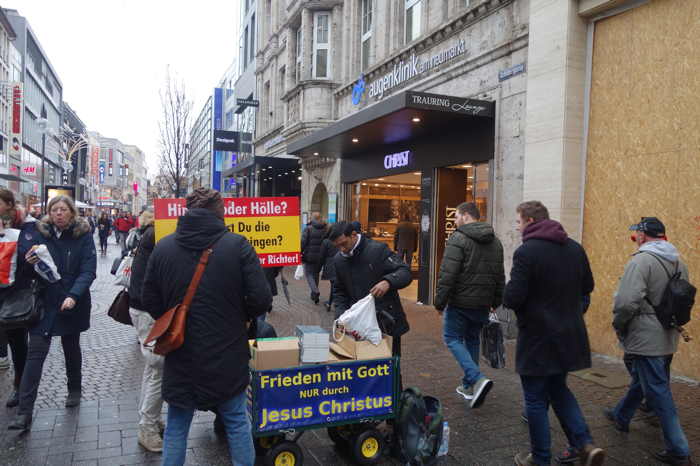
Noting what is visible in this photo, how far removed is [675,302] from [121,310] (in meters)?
4.38

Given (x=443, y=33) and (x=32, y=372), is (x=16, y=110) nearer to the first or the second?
(x=443, y=33)

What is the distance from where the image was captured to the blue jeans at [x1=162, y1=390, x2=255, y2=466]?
2.92 meters

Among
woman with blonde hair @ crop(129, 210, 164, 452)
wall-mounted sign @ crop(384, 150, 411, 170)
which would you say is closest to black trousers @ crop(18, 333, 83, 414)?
woman with blonde hair @ crop(129, 210, 164, 452)

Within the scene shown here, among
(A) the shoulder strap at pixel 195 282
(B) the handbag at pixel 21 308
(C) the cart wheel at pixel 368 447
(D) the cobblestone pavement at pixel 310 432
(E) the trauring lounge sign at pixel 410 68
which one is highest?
(E) the trauring lounge sign at pixel 410 68

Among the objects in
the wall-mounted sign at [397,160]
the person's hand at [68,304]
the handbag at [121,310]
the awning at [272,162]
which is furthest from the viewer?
the awning at [272,162]

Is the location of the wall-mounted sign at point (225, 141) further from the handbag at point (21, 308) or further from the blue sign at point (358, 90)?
the handbag at point (21, 308)

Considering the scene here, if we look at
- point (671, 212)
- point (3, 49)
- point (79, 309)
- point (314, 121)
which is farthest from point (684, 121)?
point (3, 49)

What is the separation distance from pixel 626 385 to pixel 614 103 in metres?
3.50

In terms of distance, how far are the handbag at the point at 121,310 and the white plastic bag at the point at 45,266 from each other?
1.63 feet

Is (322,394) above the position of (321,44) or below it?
below

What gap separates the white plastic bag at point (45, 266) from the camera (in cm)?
428

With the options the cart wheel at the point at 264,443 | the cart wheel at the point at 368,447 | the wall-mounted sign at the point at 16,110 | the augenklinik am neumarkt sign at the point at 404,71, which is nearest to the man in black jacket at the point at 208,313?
the cart wheel at the point at 264,443

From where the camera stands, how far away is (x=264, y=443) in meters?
3.58

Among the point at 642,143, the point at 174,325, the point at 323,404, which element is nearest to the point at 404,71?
the point at 642,143
